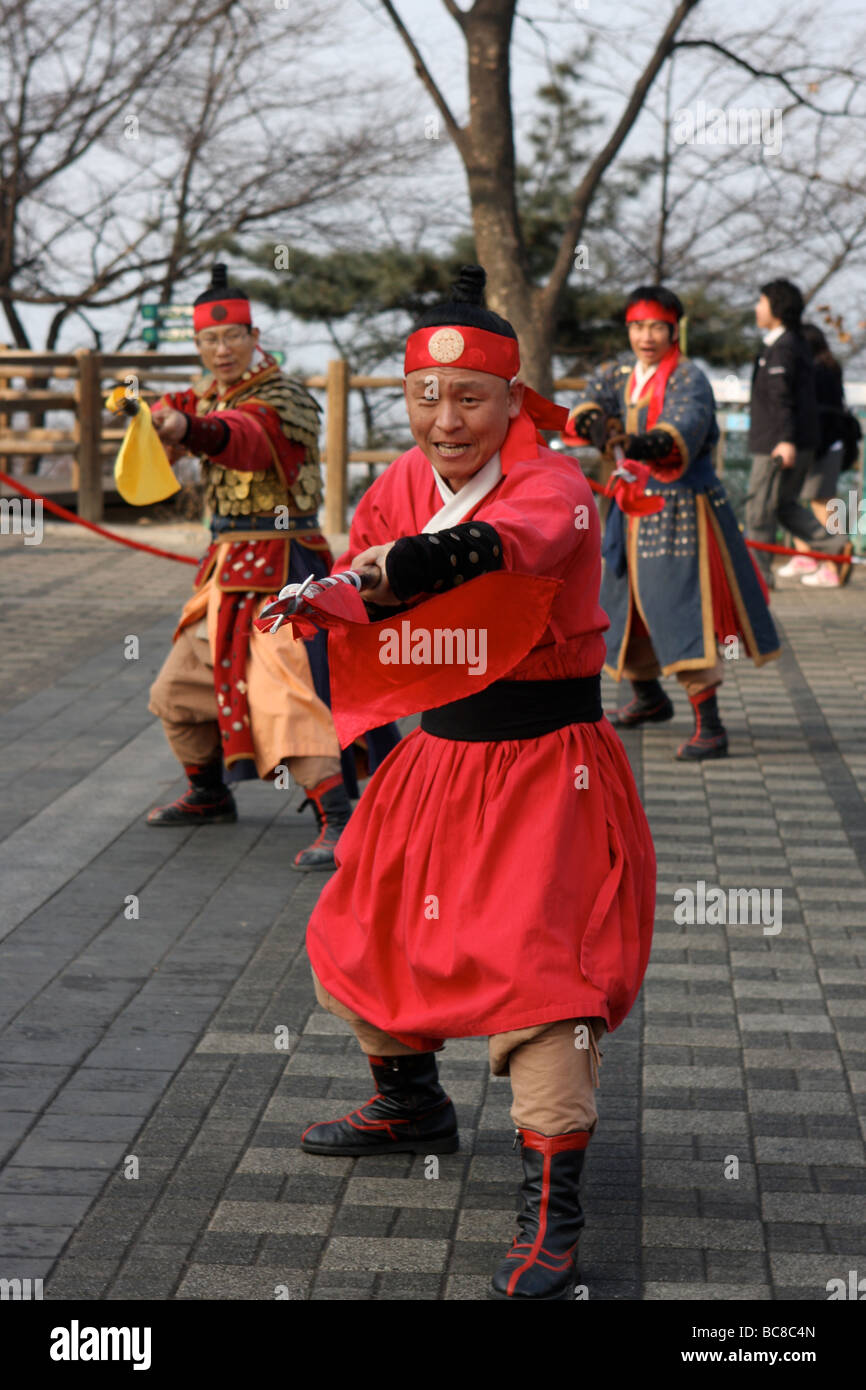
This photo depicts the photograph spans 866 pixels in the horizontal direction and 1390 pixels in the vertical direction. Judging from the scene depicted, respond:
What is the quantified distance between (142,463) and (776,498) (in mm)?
7118

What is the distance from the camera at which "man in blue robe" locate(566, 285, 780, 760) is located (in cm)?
689

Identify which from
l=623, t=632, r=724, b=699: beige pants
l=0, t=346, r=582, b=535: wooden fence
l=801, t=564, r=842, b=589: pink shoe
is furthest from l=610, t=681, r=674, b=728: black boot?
l=0, t=346, r=582, b=535: wooden fence

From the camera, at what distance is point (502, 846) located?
3010mm

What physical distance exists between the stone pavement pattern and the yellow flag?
1236 mm

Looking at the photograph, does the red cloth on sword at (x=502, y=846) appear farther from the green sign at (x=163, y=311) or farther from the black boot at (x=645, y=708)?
the green sign at (x=163, y=311)

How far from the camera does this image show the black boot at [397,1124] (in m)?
3.50

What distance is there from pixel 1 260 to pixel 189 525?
438cm

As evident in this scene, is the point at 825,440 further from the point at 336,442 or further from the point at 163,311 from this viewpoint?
the point at 163,311

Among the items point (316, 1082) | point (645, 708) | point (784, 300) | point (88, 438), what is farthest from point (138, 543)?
point (88, 438)

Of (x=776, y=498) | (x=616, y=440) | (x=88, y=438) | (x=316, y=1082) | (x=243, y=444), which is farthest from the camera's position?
(x=88, y=438)

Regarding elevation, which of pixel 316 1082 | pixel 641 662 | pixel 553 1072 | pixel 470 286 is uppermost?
pixel 470 286

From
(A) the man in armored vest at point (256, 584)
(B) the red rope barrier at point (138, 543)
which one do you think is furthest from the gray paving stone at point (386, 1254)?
(B) the red rope barrier at point (138, 543)

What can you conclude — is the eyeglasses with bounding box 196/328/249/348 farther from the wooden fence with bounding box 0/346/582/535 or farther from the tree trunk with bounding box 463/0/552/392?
the wooden fence with bounding box 0/346/582/535

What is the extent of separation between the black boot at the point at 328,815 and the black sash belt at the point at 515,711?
8.22ft
